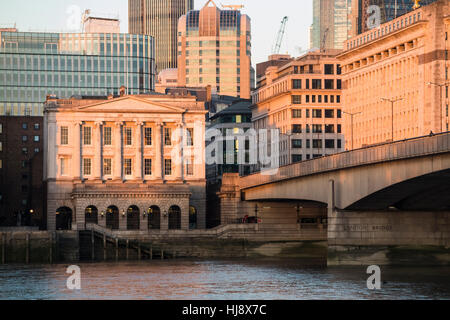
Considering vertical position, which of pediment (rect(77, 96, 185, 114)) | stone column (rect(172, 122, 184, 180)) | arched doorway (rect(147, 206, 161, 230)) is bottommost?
arched doorway (rect(147, 206, 161, 230))

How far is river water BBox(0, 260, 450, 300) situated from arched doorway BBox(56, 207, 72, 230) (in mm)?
41670

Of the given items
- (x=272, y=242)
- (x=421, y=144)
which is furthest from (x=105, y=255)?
(x=421, y=144)

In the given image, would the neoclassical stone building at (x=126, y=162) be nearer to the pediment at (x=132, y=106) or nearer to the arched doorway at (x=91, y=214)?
the arched doorway at (x=91, y=214)

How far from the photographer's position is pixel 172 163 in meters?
170

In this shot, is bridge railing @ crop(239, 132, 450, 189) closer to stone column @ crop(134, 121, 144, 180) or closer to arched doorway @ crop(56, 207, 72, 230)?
stone column @ crop(134, 121, 144, 180)

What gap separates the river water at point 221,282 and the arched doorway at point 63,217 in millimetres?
41670

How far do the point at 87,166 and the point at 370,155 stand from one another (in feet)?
232

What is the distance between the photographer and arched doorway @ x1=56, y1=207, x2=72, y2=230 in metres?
166

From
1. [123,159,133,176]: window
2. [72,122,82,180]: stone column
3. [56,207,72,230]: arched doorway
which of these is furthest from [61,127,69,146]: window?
[56,207,72,230]: arched doorway

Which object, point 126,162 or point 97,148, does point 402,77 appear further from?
point 97,148

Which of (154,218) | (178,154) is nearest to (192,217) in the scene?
(154,218)

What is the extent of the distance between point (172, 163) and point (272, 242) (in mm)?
28687

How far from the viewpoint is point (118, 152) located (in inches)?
6644

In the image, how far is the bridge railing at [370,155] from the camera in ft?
305
